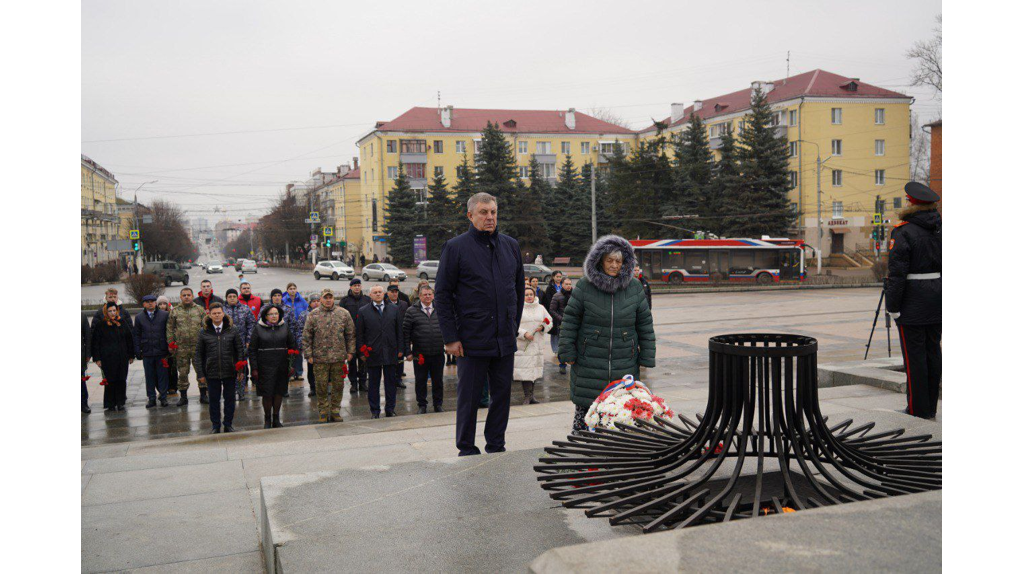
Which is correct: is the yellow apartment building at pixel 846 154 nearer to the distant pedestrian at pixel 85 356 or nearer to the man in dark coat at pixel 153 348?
the man in dark coat at pixel 153 348

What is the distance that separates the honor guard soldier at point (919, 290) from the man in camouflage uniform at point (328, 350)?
6.74m

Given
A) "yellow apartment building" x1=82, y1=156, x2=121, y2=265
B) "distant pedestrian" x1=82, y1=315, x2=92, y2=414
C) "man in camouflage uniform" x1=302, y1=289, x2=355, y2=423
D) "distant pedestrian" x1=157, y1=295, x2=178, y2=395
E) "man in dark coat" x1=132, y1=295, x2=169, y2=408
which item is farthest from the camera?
"yellow apartment building" x1=82, y1=156, x2=121, y2=265

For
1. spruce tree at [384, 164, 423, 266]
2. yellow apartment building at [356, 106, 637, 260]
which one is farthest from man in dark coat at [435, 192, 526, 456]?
yellow apartment building at [356, 106, 637, 260]

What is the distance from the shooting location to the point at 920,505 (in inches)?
113

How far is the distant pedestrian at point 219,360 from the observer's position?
9.90 metres

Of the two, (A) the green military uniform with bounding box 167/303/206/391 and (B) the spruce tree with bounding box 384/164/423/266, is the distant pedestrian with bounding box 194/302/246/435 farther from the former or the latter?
(B) the spruce tree with bounding box 384/164/423/266

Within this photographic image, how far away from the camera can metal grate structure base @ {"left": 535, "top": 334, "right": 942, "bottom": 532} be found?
3.40m

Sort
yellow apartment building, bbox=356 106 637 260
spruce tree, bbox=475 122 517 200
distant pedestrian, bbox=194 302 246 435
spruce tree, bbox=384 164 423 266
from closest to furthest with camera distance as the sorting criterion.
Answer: distant pedestrian, bbox=194 302 246 435 → spruce tree, bbox=475 122 517 200 → spruce tree, bbox=384 164 423 266 → yellow apartment building, bbox=356 106 637 260

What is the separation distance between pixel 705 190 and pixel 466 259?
50864 mm

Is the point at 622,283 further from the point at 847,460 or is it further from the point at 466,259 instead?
the point at 847,460

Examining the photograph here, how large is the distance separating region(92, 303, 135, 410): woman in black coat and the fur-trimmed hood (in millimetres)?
8821

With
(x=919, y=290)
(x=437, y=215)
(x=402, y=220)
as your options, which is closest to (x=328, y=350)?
(x=919, y=290)

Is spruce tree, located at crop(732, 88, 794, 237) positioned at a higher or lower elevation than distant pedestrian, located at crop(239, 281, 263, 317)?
higher

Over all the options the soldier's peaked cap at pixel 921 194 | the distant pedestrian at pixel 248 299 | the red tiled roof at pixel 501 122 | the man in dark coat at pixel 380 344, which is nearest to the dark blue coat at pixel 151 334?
the distant pedestrian at pixel 248 299
